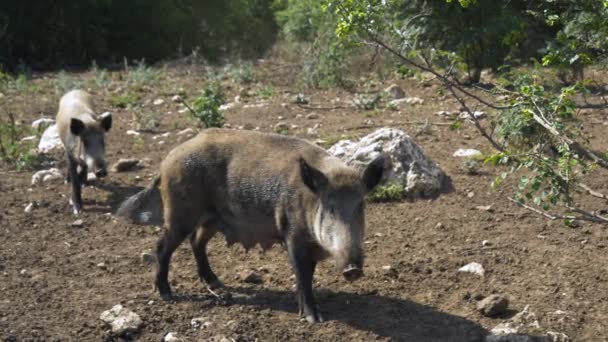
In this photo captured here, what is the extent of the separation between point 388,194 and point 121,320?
3241mm

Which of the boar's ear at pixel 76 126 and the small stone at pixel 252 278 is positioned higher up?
the boar's ear at pixel 76 126

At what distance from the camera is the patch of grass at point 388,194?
27.8 ft

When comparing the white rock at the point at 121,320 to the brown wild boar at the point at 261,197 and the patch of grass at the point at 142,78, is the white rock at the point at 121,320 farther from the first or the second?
the patch of grass at the point at 142,78

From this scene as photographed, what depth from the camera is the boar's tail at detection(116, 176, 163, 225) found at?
7297 mm

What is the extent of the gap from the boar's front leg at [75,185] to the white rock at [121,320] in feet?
10.6

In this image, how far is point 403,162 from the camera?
8.62 metres

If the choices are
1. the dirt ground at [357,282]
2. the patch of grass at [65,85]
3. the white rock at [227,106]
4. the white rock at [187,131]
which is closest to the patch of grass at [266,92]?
the white rock at [227,106]

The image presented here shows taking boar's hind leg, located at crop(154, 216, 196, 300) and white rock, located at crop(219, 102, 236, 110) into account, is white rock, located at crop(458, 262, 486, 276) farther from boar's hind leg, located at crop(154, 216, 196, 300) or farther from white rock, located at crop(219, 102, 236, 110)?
white rock, located at crop(219, 102, 236, 110)

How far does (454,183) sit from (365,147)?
0.95 metres

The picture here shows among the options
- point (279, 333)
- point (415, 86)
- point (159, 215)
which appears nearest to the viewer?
point (279, 333)

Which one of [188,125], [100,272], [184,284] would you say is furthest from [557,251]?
[188,125]

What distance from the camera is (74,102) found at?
1150cm

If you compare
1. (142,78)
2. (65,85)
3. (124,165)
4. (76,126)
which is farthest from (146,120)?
(142,78)

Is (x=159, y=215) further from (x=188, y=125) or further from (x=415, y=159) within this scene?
(x=188, y=125)
